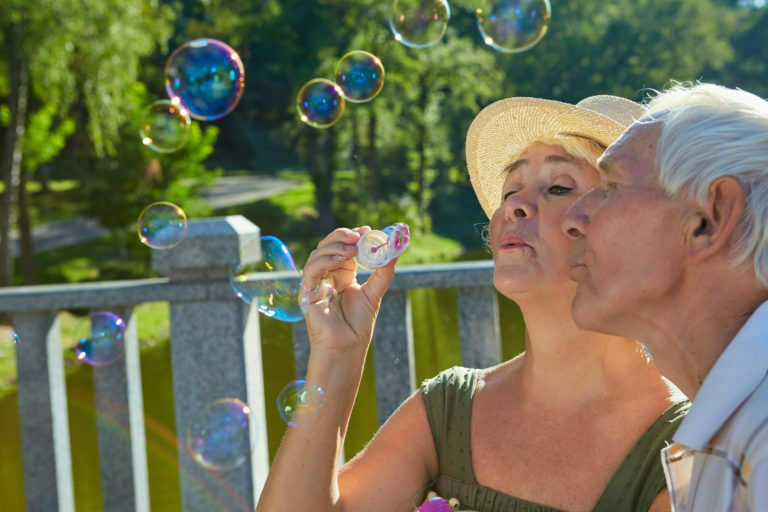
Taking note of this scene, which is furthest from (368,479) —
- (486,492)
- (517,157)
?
(517,157)

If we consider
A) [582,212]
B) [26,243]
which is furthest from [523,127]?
[26,243]

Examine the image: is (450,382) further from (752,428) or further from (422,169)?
(422,169)

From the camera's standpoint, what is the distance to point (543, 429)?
188cm

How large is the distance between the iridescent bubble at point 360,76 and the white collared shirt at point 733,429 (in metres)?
1.99

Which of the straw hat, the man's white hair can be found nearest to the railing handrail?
the straw hat

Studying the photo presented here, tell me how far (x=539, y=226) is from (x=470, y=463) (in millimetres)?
534

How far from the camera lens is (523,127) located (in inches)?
80.4

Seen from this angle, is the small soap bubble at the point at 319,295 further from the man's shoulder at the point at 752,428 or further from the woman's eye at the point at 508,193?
the man's shoulder at the point at 752,428

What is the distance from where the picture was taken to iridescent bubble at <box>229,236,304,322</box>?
2.36m

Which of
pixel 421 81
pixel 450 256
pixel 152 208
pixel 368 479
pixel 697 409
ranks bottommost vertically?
pixel 450 256

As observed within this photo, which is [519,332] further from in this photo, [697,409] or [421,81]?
[421,81]

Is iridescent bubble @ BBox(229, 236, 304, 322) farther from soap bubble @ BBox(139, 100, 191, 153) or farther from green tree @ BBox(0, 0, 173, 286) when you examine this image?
green tree @ BBox(0, 0, 173, 286)

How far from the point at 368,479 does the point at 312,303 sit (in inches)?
16.3

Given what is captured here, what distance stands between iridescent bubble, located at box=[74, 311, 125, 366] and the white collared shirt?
2.00m
